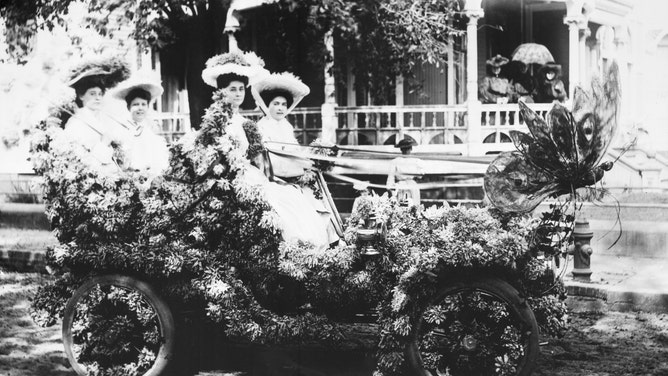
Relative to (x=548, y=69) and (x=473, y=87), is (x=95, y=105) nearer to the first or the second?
(x=473, y=87)

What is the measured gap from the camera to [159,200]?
579 cm

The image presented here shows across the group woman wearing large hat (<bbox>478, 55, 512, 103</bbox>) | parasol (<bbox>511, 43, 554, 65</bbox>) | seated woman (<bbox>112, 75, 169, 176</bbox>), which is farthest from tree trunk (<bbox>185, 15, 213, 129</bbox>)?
parasol (<bbox>511, 43, 554, 65</bbox>)

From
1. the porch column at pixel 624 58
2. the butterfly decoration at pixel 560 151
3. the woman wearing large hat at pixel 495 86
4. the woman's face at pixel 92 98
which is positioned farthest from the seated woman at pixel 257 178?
the porch column at pixel 624 58

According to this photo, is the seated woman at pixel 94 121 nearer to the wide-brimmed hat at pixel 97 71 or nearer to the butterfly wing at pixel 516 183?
the wide-brimmed hat at pixel 97 71

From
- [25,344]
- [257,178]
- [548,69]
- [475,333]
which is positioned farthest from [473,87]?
[475,333]

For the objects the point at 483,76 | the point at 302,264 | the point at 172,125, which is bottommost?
the point at 302,264

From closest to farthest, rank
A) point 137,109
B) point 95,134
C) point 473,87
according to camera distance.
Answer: point 95,134 < point 137,109 < point 473,87

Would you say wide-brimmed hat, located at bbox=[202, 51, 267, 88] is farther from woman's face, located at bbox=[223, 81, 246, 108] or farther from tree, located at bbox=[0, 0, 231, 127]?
tree, located at bbox=[0, 0, 231, 127]

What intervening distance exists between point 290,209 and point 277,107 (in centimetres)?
127

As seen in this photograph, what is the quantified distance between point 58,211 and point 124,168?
650 mm

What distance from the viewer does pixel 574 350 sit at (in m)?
6.82

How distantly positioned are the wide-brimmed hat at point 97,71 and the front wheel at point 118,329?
182 centimetres

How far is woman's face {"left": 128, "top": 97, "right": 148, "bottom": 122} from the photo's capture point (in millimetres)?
7250

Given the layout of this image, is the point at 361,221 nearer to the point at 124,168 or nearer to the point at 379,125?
the point at 124,168
